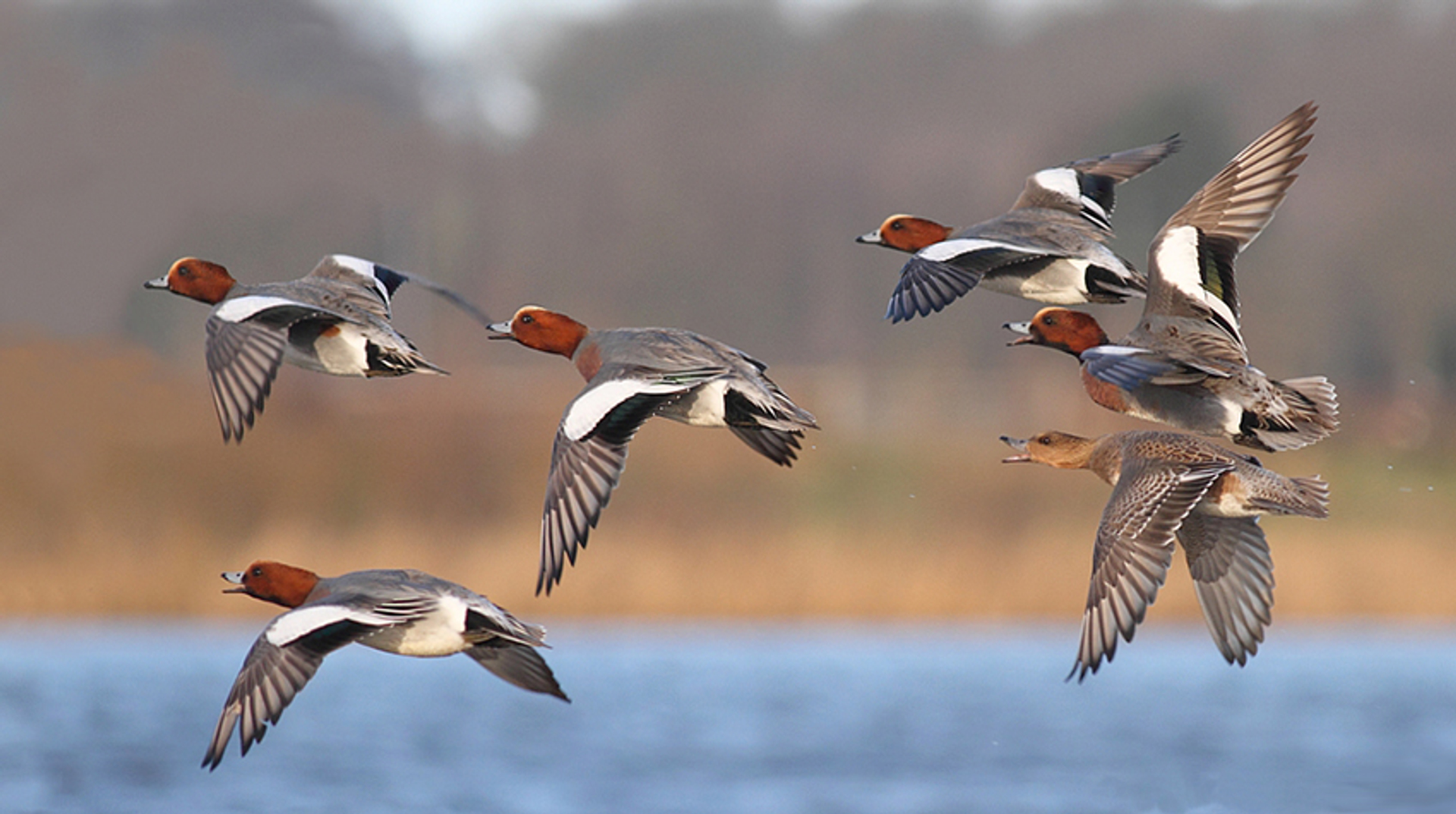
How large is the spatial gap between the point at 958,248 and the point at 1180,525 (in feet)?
3.54

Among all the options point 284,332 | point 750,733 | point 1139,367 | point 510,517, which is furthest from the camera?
point 510,517

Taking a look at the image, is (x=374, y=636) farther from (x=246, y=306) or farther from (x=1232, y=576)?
(x=1232, y=576)

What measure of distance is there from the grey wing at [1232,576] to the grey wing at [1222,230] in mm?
616

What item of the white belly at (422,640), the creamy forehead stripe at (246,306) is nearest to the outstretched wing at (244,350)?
the creamy forehead stripe at (246,306)

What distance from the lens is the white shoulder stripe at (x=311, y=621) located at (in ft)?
15.8

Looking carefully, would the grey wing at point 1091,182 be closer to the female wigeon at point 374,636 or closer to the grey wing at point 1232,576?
the grey wing at point 1232,576

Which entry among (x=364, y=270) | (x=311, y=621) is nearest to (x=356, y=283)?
(x=364, y=270)

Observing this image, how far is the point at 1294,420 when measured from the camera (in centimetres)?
548

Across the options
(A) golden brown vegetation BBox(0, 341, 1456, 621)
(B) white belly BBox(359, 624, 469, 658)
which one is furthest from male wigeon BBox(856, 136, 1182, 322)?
(A) golden brown vegetation BBox(0, 341, 1456, 621)

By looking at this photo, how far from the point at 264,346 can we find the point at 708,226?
24.1m

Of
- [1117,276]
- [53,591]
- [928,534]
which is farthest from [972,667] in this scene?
[1117,276]

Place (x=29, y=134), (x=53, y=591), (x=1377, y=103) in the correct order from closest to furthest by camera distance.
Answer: (x=53, y=591)
(x=29, y=134)
(x=1377, y=103)

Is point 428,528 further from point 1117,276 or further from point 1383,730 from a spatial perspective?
point 1117,276

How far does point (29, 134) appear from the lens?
22391mm
